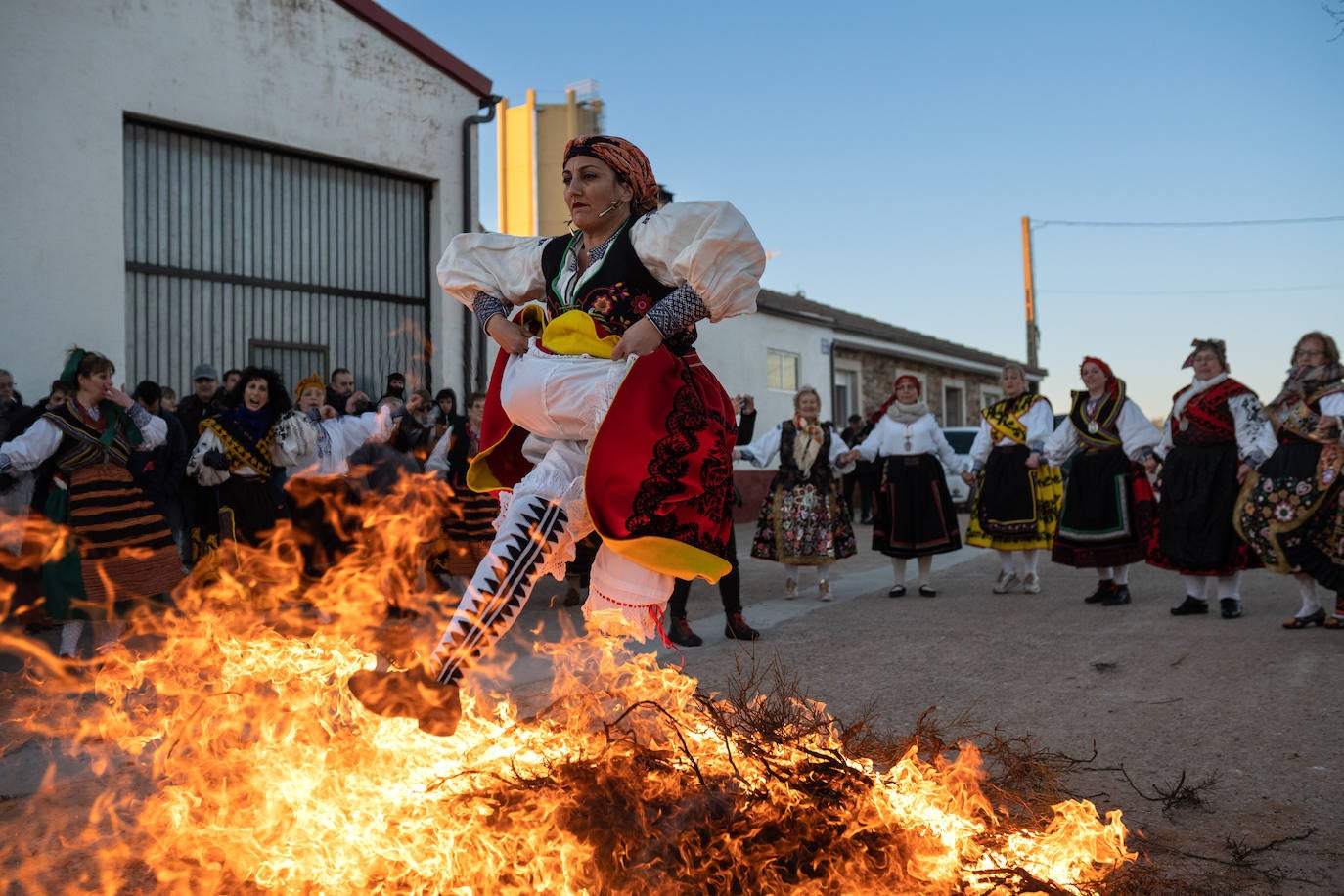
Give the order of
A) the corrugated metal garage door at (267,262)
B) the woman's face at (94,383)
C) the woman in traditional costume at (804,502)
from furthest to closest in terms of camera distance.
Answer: the corrugated metal garage door at (267,262), the woman in traditional costume at (804,502), the woman's face at (94,383)

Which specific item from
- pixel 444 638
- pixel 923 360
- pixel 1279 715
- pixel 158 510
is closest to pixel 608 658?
pixel 444 638

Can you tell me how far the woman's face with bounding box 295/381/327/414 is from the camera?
726 cm

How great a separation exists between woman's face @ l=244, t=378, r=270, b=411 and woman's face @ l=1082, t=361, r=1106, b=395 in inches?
251

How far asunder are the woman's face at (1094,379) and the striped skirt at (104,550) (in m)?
6.97

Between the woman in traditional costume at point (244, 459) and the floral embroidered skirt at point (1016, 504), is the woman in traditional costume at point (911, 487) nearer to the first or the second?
the floral embroidered skirt at point (1016, 504)

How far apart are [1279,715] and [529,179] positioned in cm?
1537

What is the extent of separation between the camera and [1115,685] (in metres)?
5.02

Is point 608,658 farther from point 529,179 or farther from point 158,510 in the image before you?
point 529,179

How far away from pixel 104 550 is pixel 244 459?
1.42 metres

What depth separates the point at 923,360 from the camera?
2670 cm

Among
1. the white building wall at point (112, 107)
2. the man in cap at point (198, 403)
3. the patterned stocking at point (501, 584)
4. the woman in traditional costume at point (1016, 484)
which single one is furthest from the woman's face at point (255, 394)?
the woman in traditional costume at point (1016, 484)

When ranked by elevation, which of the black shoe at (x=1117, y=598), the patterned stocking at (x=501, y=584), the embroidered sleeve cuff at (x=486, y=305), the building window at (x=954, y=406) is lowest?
the black shoe at (x=1117, y=598)

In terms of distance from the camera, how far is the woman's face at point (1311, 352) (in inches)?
256

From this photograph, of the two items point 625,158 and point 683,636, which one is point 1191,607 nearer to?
point 683,636
